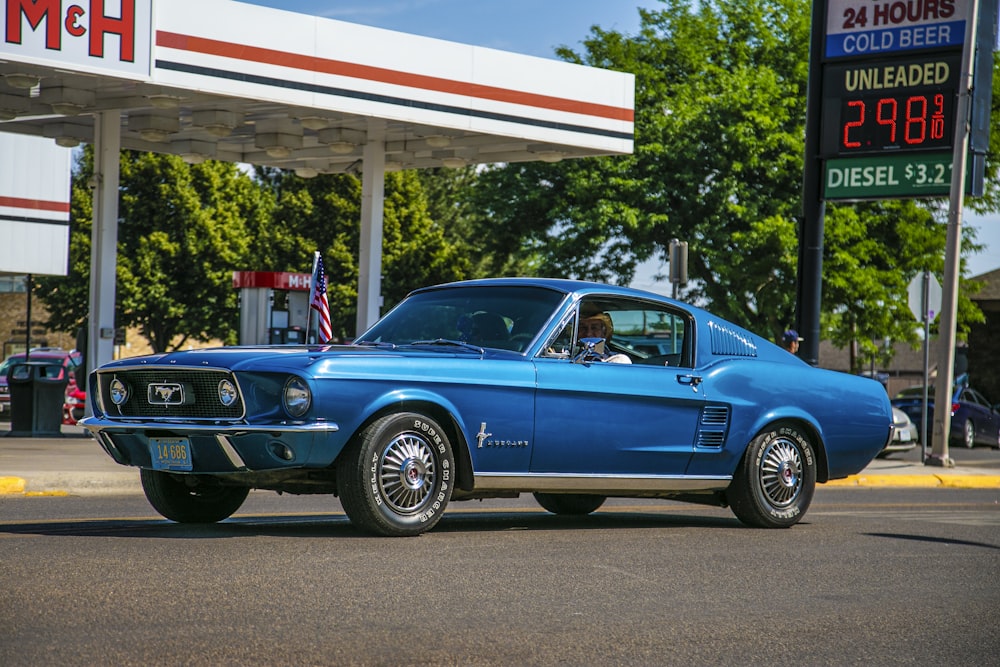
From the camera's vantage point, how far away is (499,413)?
7965mm

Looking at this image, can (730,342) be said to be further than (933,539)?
Yes

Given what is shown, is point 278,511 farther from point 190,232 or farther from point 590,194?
point 190,232

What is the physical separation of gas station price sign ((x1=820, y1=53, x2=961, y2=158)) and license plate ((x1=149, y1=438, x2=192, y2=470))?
13751 millimetres

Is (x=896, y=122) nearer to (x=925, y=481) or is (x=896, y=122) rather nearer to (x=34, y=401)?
(x=925, y=481)

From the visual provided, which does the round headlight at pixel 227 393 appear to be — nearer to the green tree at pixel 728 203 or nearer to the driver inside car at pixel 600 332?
the driver inside car at pixel 600 332

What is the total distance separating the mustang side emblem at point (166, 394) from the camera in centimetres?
760

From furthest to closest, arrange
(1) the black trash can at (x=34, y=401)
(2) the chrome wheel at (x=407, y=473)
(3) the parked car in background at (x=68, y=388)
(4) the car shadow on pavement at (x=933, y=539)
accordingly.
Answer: (3) the parked car in background at (x=68, y=388) → (1) the black trash can at (x=34, y=401) → (4) the car shadow on pavement at (x=933, y=539) → (2) the chrome wheel at (x=407, y=473)

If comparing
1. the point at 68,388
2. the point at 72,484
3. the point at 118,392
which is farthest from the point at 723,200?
the point at 118,392

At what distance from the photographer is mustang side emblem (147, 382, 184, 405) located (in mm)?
7602

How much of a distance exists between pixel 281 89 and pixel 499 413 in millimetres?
12889

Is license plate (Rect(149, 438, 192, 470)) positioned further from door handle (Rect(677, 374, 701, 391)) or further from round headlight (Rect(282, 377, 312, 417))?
door handle (Rect(677, 374, 701, 391))

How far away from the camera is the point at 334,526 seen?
332 inches

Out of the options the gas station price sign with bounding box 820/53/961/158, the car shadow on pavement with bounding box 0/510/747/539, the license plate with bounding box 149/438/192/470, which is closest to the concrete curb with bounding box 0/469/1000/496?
the car shadow on pavement with bounding box 0/510/747/539

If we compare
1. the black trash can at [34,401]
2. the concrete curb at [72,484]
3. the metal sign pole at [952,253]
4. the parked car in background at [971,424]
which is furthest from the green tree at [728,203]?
the concrete curb at [72,484]
